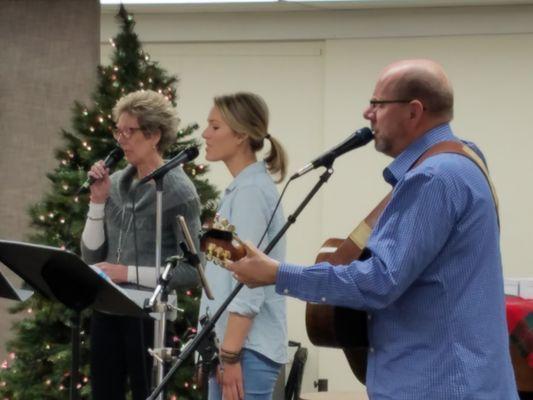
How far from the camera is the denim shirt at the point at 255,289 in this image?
9.61ft

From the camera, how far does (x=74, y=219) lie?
4492mm

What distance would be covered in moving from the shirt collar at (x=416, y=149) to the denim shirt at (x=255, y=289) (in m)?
0.74

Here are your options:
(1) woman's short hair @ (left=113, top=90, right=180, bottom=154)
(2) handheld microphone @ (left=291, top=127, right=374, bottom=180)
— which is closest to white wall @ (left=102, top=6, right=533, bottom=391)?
Answer: (1) woman's short hair @ (left=113, top=90, right=180, bottom=154)

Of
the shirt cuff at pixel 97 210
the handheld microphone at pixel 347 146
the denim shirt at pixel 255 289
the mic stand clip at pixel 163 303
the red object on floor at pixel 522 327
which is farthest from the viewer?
the red object on floor at pixel 522 327

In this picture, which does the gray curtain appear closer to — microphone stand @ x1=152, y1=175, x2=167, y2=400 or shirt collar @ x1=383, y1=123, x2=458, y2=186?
microphone stand @ x1=152, y1=175, x2=167, y2=400

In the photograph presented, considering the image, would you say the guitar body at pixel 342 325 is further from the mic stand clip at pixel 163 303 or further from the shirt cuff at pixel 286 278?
the mic stand clip at pixel 163 303

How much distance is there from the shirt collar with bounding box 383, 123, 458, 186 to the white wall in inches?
177

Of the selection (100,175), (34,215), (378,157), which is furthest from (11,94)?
(378,157)

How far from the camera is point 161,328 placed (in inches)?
114

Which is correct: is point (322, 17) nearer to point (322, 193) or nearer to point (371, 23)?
point (371, 23)

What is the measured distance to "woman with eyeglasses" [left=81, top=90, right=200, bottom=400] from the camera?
338 centimetres

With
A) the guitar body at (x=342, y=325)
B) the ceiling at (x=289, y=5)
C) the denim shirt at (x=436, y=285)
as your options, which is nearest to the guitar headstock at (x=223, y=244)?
the denim shirt at (x=436, y=285)

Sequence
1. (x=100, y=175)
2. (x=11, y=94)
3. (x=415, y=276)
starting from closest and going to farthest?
(x=415, y=276) → (x=100, y=175) → (x=11, y=94)

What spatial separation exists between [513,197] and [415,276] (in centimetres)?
481
